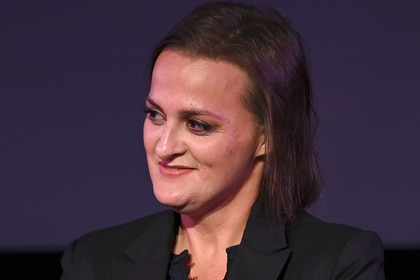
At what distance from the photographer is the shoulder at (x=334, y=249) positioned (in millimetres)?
1756

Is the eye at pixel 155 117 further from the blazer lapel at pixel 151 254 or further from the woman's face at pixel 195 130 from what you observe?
the blazer lapel at pixel 151 254

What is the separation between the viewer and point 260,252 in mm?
1806

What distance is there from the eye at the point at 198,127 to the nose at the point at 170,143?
2 cm

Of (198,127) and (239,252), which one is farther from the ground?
(198,127)

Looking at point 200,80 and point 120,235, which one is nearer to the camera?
point 200,80

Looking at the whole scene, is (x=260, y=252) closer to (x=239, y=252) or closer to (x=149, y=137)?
(x=239, y=252)

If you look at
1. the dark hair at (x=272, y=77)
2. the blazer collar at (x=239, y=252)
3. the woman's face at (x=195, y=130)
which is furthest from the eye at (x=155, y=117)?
the blazer collar at (x=239, y=252)

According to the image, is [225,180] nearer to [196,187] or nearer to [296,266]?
[196,187]

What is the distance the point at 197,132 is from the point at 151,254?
0.95ft

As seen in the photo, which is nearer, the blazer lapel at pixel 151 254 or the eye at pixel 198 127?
the eye at pixel 198 127

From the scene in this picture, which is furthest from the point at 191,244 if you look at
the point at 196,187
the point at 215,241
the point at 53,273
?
the point at 53,273

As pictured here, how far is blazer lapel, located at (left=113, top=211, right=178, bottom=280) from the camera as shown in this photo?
1.86 metres

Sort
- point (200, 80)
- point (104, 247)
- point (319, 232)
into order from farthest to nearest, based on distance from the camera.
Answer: point (104, 247)
point (319, 232)
point (200, 80)

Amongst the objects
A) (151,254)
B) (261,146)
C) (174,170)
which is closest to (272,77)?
(261,146)
